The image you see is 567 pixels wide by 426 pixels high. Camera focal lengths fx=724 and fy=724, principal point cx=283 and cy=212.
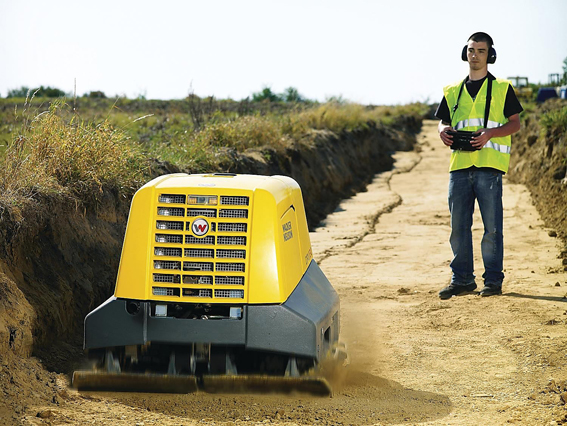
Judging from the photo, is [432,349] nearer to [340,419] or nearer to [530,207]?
[340,419]

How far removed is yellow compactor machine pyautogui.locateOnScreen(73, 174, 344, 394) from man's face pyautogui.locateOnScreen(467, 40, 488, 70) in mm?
3376

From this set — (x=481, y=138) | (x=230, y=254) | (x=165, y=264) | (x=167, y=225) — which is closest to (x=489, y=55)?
(x=481, y=138)

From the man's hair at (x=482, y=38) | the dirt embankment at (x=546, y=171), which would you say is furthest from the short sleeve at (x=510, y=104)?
the dirt embankment at (x=546, y=171)

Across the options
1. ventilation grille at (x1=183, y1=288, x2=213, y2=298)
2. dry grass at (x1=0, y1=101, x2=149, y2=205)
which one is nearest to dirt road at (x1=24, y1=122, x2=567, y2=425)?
ventilation grille at (x1=183, y1=288, x2=213, y2=298)

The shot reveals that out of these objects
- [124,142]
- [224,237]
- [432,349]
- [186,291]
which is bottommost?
[432,349]

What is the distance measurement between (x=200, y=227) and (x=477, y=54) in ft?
12.5

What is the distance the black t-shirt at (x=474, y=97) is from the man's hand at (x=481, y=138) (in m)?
0.35

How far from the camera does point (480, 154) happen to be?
6.80 meters

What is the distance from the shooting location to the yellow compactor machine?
13.3ft

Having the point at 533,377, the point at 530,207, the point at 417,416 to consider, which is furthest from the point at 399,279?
the point at 530,207

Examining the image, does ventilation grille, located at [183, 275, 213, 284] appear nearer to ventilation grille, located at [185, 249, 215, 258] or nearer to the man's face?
ventilation grille, located at [185, 249, 215, 258]

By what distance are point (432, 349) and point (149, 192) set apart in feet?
8.14

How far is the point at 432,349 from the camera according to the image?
17.6 ft

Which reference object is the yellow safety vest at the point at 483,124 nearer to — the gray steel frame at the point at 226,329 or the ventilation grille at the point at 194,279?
the gray steel frame at the point at 226,329
